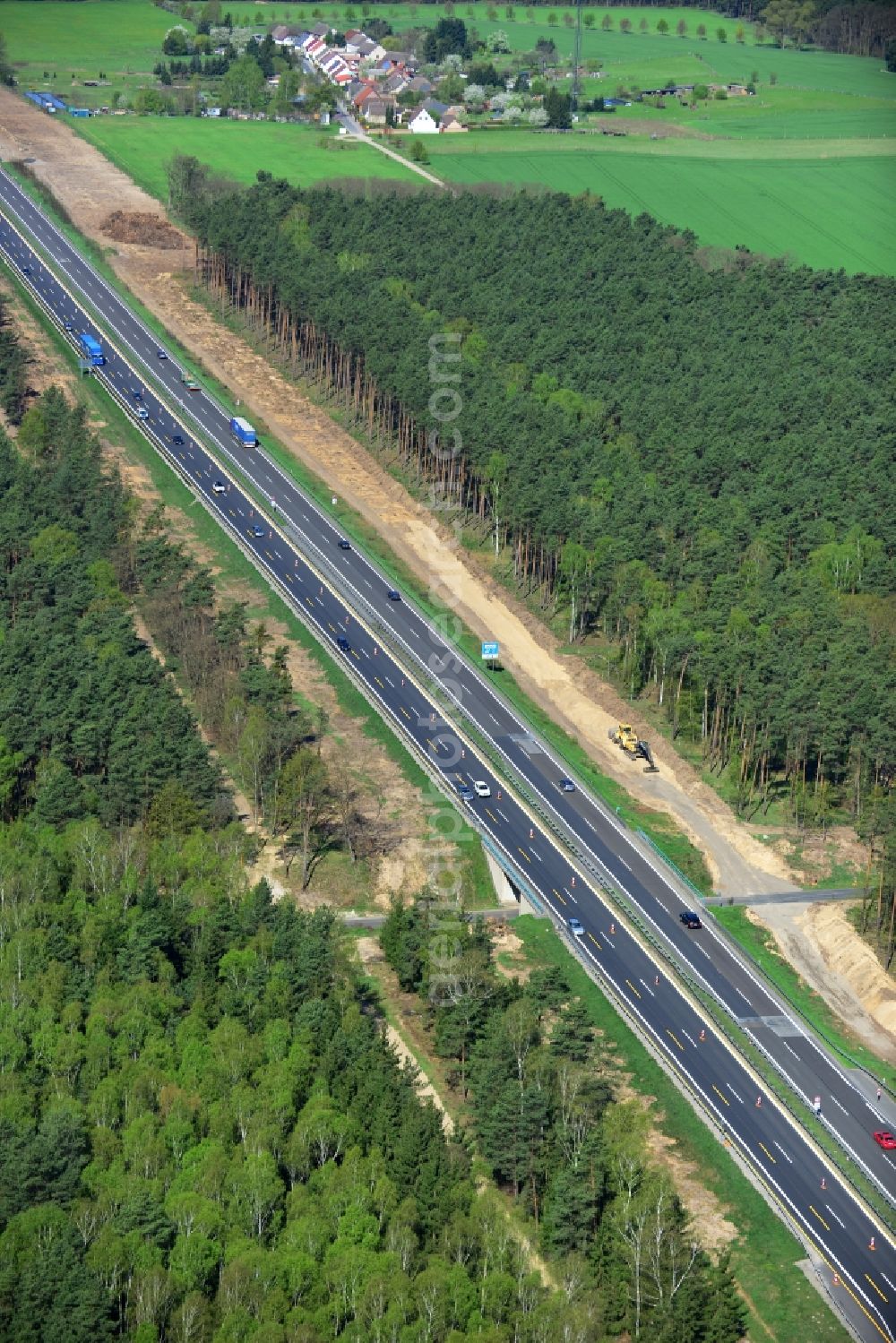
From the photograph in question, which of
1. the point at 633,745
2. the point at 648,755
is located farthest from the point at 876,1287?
the point at 633,745

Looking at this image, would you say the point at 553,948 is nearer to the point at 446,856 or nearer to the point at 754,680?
the point at 446,856

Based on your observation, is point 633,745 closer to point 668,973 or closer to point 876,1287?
point 668,973

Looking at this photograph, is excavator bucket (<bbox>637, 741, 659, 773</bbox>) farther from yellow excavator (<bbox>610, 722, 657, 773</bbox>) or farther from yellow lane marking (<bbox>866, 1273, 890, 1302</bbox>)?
yellow lane marking (<bbox>866, 1273, 890, 1302</bbox>)

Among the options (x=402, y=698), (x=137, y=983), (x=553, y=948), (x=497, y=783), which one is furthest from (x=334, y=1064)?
(x=402, y=698)

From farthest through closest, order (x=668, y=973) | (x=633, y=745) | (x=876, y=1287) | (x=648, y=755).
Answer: (x=633, y=745), (x=648, y=755), (x=668, y=973), (x=876, y=1287)

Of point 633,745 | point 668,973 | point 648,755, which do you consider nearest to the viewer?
point 668,973

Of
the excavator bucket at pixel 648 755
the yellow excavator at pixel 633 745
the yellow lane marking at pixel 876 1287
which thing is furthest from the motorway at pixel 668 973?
the excavator bucket at pixel 648 755

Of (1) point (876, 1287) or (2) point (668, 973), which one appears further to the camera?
(2) point (668, 973)

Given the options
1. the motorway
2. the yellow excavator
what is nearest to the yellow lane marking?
the motorway
